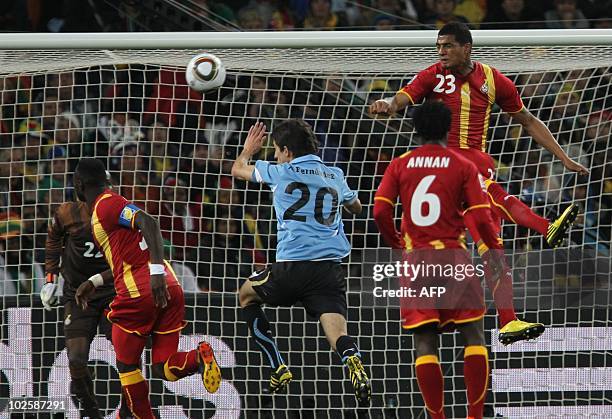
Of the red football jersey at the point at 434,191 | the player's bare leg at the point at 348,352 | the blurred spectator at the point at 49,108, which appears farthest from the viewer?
the blurred spectator at the point at 49,108

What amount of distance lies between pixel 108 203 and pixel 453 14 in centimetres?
686

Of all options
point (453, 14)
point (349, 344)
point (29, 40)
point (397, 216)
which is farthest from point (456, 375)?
point (453, 14)

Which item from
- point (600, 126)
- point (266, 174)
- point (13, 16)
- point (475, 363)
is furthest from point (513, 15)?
point (475, 363)

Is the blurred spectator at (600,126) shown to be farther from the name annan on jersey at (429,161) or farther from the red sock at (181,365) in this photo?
the red sock at (181,365)

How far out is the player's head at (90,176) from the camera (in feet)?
29.7

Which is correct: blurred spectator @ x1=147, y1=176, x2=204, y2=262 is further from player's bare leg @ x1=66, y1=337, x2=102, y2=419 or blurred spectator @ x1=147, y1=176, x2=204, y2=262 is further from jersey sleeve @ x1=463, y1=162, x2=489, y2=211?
jersey sleeve @ x1=463, y1=162, x2=489, y2=211

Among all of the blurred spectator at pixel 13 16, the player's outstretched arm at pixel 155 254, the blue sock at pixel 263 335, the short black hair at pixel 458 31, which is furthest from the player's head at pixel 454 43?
the blurred spectator at pixel 13 16

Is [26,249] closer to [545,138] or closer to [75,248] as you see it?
[75,248]

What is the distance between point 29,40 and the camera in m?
9.72

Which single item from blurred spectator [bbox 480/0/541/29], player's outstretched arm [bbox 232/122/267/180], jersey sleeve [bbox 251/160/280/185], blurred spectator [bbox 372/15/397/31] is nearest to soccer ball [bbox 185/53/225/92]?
player's outstretched arm [bbox 232/122/267/180]

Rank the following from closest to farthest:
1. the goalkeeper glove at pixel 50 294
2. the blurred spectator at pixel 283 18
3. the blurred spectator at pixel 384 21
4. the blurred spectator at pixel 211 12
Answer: the goalkeeper glove at pixel 50 294
the blurred spectator at pixel 211 12
the blurred spectator at pixel 384 21
the blurred spectator at pixel 283 18

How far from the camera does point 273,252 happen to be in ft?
36.5

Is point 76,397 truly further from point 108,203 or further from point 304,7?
point 304,7

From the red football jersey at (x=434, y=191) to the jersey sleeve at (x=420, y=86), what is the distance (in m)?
0.86
